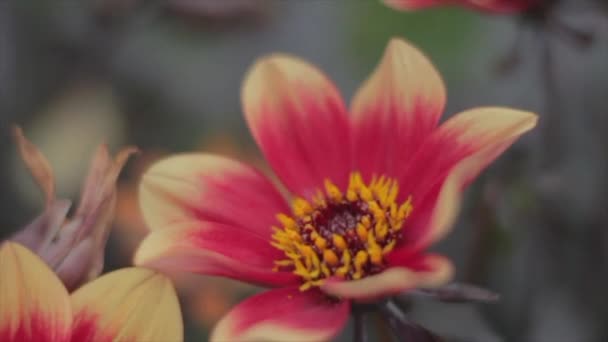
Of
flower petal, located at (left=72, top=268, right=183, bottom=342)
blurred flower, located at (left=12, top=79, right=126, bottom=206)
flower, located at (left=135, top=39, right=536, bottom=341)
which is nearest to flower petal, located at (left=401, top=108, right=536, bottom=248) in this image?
flower, located at (left=135, top=39, right=536, bottom=341)

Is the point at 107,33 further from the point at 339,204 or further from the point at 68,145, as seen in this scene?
the point at 339,204

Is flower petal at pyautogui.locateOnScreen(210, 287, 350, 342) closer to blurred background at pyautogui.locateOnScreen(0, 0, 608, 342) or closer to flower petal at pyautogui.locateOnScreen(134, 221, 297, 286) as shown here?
flower petal at pyautogui.locateOnScreen(134, 221, 297, 286)

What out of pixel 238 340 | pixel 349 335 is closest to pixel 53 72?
pixel 349 335

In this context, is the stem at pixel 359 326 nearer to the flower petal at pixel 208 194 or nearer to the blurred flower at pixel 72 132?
the flower petal at pixel 208 194

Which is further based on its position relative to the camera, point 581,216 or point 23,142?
point 581,216

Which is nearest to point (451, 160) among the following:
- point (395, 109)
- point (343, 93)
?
point (395, 109)
